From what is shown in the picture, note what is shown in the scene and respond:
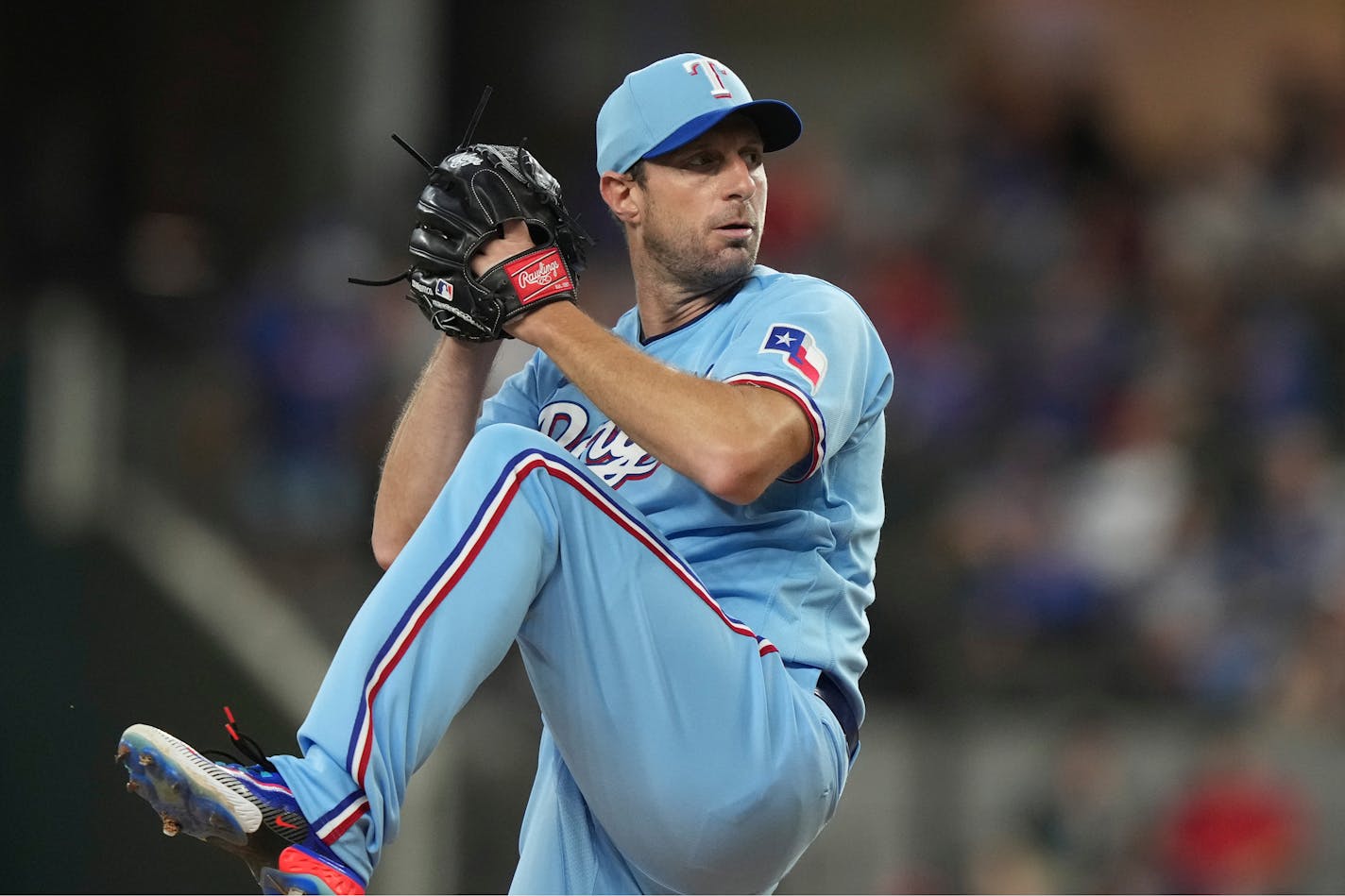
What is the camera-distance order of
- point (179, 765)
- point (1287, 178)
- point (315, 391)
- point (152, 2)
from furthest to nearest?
point (152, 2) < point (1287, 178) < point (315, 391) < point (179, 765)

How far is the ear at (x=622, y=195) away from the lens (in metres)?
2.82

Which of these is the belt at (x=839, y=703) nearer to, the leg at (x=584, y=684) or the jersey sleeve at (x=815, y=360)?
the leg at (x=584, y=684)

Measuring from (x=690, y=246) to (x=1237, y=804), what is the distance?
4064 millimetres

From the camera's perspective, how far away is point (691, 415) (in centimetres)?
232

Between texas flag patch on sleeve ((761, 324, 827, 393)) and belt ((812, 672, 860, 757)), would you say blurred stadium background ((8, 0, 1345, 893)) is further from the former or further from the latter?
texas flag patch on sleeve ((761, 324, 827, 393))

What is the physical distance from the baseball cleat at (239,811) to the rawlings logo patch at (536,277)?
2.67 feet

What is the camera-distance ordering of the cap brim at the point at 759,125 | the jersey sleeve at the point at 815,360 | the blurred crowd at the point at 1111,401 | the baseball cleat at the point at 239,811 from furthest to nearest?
the blurred crowd at the point at 1111,401, the cap brim at the point at 759,125, the jersey sleeve at the point at 815,360, the baseball cleat at the point at 239,811

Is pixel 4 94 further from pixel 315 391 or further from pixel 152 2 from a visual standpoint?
pixel 315 391

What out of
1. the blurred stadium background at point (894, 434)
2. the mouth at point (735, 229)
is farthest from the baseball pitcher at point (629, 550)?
the blurred stadium background at point (894, 434)

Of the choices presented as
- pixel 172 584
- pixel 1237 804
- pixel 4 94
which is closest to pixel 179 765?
pixel 172 584

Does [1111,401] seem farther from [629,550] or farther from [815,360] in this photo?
[629,550]

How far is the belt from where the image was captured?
8.45ft

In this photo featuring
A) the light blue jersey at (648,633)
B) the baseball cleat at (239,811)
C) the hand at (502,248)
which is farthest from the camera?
the hand at (502,248)

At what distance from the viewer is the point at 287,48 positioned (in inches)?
336
